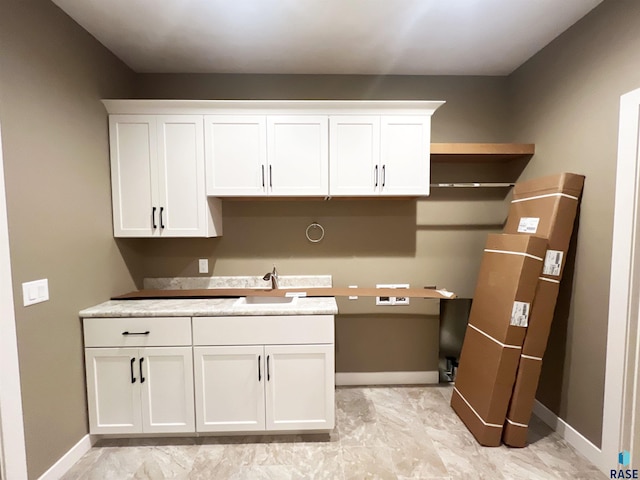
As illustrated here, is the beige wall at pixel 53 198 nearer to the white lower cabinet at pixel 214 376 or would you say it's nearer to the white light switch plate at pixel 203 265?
the white lower cabinet at pixel 214 376

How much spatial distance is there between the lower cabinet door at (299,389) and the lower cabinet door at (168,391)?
1.72ft

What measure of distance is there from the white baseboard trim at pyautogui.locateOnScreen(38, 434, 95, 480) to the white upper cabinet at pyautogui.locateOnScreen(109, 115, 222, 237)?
4.53ft

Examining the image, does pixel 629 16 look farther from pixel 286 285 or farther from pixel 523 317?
pixel 286 285

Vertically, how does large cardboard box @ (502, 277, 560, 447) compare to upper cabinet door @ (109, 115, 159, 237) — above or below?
below

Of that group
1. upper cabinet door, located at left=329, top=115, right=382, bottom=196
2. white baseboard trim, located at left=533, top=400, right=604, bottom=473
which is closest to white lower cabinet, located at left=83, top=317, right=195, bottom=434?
upper cabinet door, located at left=329, top=115, right=382, bottom=196

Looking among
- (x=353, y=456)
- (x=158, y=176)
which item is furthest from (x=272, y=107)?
(x=353, y=456)

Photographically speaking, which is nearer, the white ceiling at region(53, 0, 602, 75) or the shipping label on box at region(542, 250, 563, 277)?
the white ceiling at region(53, 0, 602, 75)

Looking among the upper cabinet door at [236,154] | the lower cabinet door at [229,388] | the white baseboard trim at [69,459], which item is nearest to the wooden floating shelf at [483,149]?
the upper cabinet door at [236,154]

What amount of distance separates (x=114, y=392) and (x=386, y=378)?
2.12 m

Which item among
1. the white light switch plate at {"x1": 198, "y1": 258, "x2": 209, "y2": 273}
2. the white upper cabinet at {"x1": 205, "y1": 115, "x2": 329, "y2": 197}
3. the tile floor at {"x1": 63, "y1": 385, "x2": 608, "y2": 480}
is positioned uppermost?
the white upper cabinet at {"x1": 205, "y1": 115, "x2": 329, "y2": 197}

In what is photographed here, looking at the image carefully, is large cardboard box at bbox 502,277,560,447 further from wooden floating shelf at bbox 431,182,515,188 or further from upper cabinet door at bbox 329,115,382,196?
upper cabinet door at bbox 329,115,382,196

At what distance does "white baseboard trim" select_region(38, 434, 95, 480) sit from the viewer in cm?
171

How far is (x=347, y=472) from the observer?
1798 mm

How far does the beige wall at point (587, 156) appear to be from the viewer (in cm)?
170
